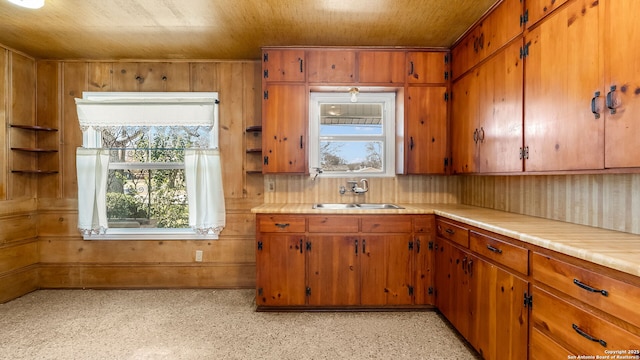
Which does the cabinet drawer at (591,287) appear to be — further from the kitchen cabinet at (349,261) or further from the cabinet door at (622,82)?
the kitchen cabinet at (349,261)

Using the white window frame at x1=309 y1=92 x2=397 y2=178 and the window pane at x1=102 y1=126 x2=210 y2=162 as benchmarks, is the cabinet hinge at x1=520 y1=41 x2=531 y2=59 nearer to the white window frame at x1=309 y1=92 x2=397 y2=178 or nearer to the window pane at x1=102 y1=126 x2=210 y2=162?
the white window frame at x1=309 y1=92 x2=397 y2=178

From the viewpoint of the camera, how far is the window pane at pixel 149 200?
11.3 feet

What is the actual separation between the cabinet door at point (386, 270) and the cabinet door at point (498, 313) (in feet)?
2.25

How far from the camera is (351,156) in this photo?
11.1ft

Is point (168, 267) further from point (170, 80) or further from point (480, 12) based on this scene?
point (480, 12)

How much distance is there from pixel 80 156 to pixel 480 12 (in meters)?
4.04

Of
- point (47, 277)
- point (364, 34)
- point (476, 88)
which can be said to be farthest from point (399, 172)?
point (47, 277)

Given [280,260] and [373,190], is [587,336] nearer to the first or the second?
[280,260]

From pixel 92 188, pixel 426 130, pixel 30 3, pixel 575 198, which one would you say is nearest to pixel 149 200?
pixel 92 188

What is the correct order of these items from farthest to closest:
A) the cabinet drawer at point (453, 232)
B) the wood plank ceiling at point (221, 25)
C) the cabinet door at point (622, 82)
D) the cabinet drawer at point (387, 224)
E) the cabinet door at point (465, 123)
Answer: the cabinet drawer at point (387, 224), the cabinet door at point (465, 123), the wood plank ceiling at point (221, 25), the cabinet drawer at point (453, 232), the cabinet door at point (622, 82)

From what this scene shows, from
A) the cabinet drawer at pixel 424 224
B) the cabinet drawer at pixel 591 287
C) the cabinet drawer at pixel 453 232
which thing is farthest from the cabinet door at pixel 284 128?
the cabinet drawer at pixel 591 287

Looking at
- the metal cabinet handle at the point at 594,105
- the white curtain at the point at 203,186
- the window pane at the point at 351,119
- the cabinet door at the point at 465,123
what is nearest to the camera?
the metal cabinet handle at the point at 594,105

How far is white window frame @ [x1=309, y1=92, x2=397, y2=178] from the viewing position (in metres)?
3.32

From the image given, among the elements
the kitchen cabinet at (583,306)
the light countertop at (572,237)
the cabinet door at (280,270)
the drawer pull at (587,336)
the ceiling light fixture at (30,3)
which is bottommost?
the cabinet door at (280,270)
